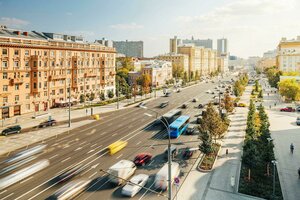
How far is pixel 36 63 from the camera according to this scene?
67.0 metres

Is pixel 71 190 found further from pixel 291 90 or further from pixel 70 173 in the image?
pixel 291 90

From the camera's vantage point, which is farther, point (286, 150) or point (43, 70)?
point (43, 70)

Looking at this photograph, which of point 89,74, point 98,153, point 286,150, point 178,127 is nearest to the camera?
point 98,153

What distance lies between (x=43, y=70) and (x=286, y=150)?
60.3m

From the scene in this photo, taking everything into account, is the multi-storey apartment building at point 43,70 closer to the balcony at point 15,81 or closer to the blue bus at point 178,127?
the balcony at point 15,81

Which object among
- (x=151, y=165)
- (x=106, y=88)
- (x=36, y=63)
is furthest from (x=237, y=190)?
(x=106, y=88)

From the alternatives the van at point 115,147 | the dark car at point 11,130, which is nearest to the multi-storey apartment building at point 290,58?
the van at point 115,147

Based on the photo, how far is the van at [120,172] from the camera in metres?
27.6

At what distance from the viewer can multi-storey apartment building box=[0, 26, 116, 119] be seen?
60594mm

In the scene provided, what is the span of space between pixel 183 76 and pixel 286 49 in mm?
71361

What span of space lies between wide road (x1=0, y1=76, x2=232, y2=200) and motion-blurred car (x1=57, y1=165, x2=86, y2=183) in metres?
0.75

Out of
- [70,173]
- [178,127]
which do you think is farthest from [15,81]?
[178,127]

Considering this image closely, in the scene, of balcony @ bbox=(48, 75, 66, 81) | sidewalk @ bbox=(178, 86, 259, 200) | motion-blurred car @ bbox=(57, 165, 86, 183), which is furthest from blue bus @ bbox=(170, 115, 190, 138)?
balcony @ bbox=(48, 75, 66, 81)

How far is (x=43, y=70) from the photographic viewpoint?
228 ft
